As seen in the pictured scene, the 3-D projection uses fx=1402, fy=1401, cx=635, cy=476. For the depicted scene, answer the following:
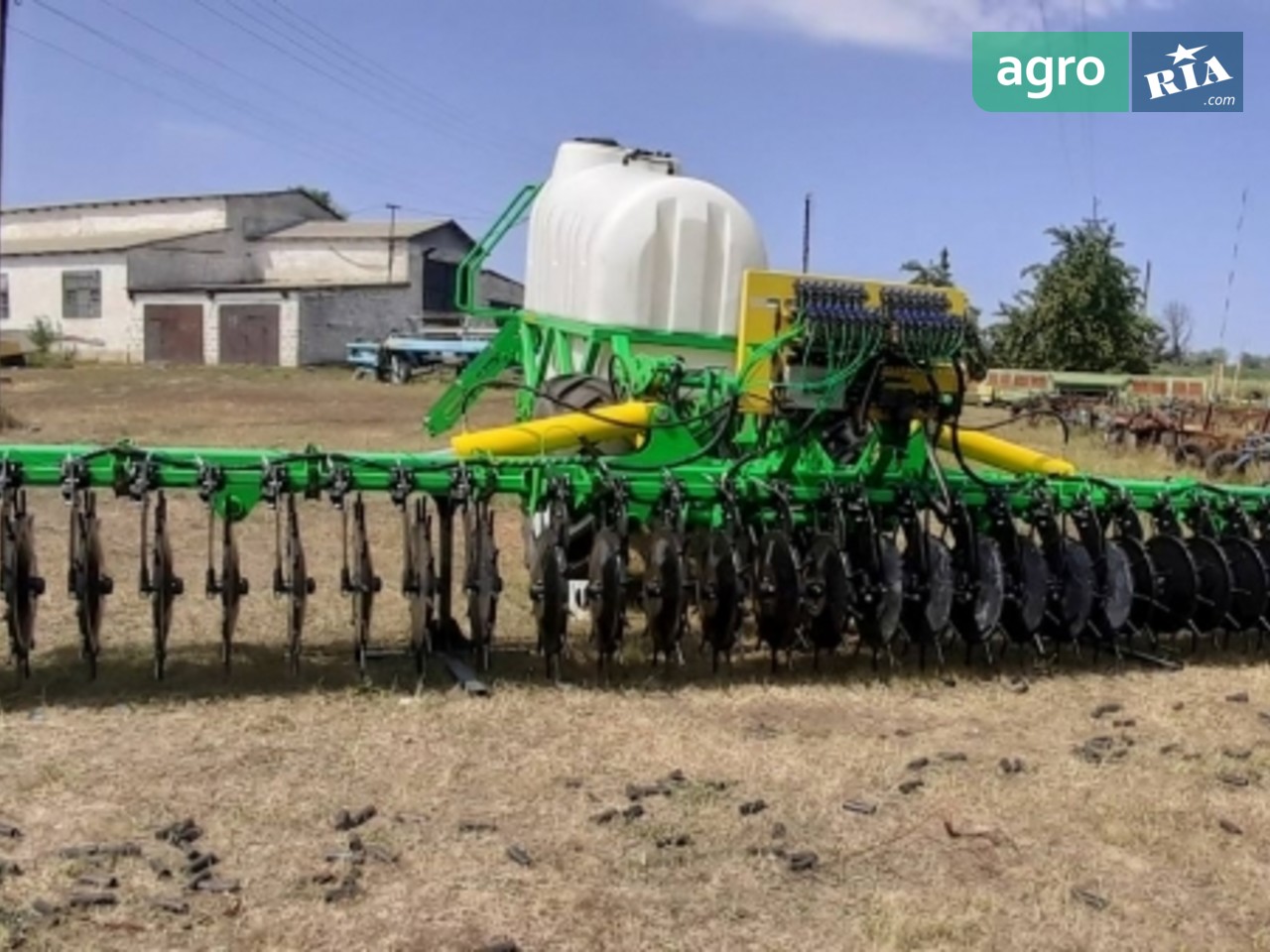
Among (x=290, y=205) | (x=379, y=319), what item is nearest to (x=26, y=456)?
(x=379, y=319)

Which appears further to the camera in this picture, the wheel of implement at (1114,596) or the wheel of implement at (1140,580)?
the wheel of implement at (1140,580)

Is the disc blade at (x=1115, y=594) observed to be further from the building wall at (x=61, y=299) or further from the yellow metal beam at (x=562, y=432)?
the building wall at (x=61, y=299)

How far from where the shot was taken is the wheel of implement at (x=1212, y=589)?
6375 mm

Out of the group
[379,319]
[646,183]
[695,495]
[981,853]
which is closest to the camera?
[981,853]

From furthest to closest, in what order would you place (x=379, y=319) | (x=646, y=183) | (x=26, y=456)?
(x=379, y=319) → (x=646, y=183) → (x=26, y=456)

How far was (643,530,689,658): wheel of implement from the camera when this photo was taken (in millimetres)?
5520

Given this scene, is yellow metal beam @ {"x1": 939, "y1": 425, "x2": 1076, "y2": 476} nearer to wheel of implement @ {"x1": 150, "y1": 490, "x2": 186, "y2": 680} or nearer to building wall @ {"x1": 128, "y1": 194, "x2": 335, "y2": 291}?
wheel of implement @ {"x1": 150, "y1": 490, "x2": 186, "y2": 680}

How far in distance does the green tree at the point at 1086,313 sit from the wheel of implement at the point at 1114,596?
26.2 metres

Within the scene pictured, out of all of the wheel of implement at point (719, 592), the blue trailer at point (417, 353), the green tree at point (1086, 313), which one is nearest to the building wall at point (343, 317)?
the blue trailer at point (417, 353)

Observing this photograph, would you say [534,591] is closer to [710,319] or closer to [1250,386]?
[710,319]

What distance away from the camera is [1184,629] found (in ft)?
21.9

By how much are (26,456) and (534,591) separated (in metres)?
1.96

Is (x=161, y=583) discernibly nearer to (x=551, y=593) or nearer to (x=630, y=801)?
(x=551, y=593)

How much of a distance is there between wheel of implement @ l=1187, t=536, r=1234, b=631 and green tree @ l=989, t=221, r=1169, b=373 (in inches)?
1019
